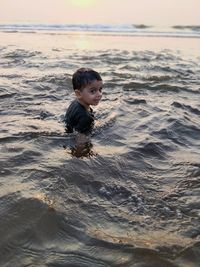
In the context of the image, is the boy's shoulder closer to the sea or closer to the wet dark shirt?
the wet dark shirt

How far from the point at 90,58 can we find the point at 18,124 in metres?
6.80

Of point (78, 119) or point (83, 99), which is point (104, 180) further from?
point (83, 99)

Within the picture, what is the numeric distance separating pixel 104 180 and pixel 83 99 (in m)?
1.82

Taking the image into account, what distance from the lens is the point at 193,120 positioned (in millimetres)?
6250

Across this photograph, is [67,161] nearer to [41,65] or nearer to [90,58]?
[41,65]

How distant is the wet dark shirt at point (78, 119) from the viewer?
5395 millimetres

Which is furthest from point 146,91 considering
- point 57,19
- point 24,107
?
point 57,19

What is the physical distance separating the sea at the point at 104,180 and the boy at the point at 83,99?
0.16 m

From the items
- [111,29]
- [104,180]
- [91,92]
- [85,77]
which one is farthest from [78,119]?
[111,29]

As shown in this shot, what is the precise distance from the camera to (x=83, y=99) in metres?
5.46

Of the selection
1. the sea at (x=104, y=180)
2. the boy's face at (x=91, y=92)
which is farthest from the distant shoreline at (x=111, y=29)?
the boy's face at (x=91, y=92)

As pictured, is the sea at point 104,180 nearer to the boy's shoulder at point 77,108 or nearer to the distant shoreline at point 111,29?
the boy's shoulder at point 77,108

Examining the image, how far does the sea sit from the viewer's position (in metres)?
2.81

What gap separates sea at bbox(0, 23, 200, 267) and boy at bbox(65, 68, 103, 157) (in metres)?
0.16
